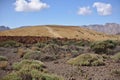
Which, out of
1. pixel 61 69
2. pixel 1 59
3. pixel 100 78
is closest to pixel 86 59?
pixel 61 69

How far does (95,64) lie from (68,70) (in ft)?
7.36

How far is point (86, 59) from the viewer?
→ 16.2 m

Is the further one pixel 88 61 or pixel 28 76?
pixel 88 61

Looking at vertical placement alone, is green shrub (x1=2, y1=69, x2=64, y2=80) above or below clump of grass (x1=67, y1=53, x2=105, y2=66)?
above

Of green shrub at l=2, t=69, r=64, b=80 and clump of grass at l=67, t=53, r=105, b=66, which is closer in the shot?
green shrub at l=2, t=69, r=64, b=80

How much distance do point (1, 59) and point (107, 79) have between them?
330 inches

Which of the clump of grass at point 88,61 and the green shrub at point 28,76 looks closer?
the green shrub at point 28,76

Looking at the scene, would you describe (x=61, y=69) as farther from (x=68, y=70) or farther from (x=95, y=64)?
(x=95, y=64)

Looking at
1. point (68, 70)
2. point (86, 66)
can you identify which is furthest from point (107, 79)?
point (86, 66)

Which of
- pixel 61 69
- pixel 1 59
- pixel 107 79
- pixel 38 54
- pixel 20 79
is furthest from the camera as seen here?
pixel 38 54

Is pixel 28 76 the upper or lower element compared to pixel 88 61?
upper

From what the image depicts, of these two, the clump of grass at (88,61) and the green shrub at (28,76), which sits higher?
the green shrub at (28,76)

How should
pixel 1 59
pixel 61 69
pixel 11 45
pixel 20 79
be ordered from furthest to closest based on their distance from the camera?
pixel 11 45
pixel 1 59
pixel 61 69
pixel 20 79

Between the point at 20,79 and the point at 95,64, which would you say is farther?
the point at 95,64
